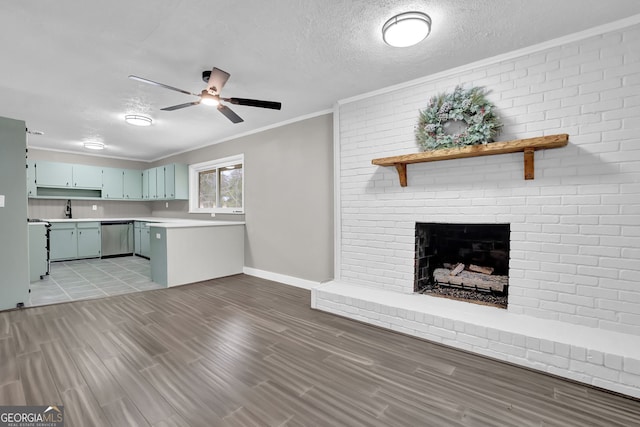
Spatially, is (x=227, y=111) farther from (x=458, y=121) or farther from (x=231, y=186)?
(x=231, y=186)

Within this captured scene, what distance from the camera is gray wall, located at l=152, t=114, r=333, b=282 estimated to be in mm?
4031

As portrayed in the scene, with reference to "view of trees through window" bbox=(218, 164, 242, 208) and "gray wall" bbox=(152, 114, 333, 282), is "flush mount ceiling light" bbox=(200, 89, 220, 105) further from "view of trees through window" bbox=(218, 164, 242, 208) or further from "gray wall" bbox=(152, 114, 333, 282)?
"view of trees through window" bbox=(218, 164, 242, 208)

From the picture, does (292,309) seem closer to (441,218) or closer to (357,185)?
(357,185)

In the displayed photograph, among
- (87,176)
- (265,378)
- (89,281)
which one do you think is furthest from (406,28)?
(87,176)

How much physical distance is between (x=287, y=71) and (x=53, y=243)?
6.39 meters

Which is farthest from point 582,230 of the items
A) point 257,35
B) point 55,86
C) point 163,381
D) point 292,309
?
point 55,86

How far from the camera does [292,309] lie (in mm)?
3350

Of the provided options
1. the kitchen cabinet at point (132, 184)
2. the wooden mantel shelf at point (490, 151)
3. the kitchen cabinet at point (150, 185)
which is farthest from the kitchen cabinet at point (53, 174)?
the wooden mantel shelf at point (490, 151)

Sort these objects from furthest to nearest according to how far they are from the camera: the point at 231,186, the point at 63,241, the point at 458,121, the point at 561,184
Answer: the point at 63,241, the point at 231,186, the point at 458,121, the point at 561,184

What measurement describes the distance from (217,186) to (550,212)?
538 centimetres

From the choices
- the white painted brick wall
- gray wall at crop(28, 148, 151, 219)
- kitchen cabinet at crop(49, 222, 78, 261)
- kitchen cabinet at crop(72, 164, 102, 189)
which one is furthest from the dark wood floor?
gray wall at crop(28, 148, 151, 219)

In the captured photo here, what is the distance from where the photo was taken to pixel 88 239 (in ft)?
20.9

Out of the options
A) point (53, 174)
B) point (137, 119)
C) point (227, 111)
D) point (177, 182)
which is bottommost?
point (177, 182)

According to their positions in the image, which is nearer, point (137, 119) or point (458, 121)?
point (458, 121)
